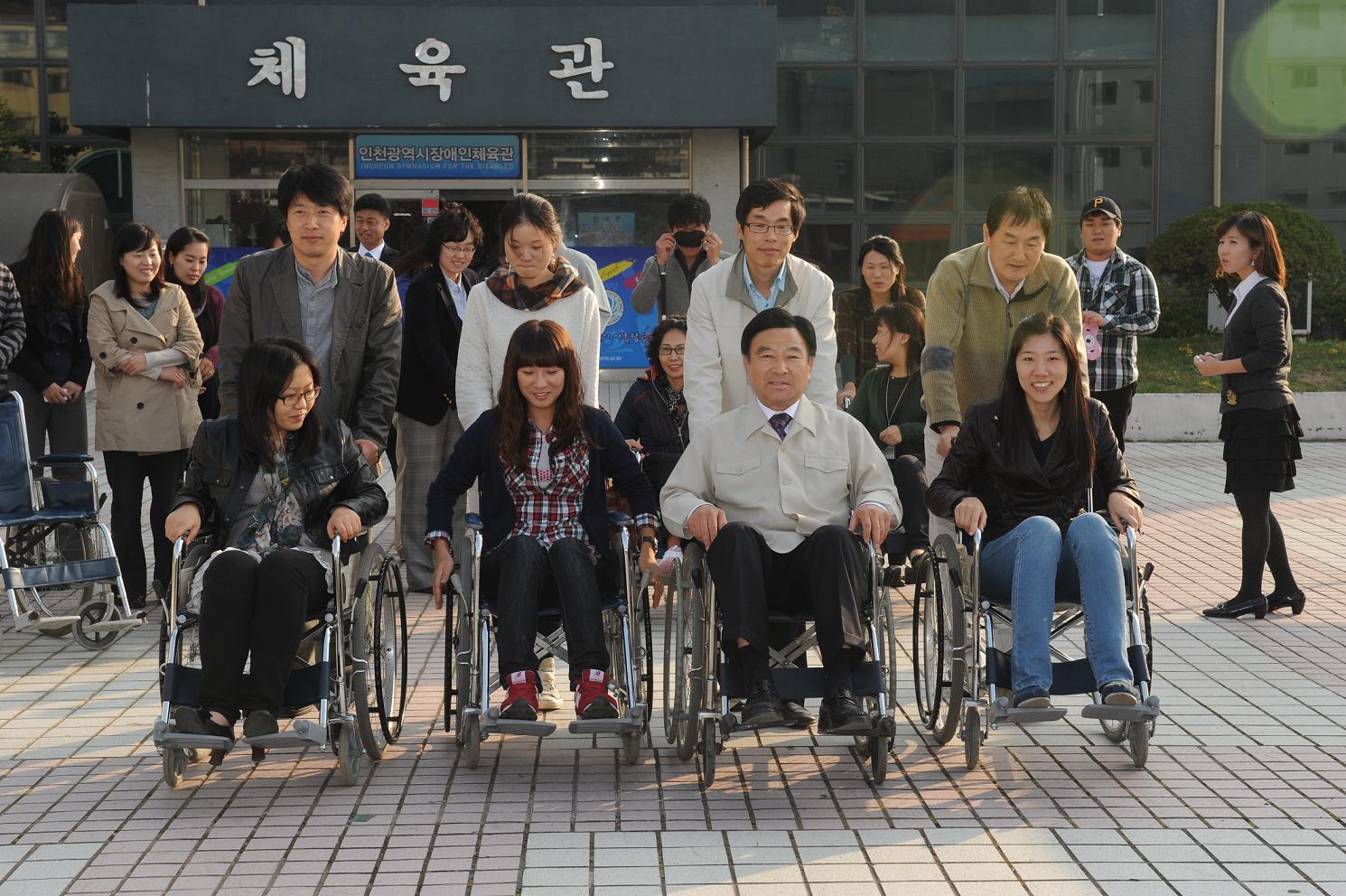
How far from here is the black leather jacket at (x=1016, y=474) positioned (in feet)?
16.7

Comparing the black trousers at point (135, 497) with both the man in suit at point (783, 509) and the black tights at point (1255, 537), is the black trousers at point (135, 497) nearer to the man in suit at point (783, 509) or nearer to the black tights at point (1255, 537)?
the man in suit at point (783, 509)

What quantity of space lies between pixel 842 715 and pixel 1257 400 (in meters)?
3.52

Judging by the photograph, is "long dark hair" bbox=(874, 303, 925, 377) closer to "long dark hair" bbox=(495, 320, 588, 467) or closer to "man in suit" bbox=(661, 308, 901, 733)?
"man in suit" bbox=(661, 308, 901, 733)

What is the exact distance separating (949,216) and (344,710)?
1574 centimetres

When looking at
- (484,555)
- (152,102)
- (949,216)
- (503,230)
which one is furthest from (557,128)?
(484,555)

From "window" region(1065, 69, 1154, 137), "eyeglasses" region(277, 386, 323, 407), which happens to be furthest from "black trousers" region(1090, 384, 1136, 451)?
"window" region(1065, 69, 1154, 137)

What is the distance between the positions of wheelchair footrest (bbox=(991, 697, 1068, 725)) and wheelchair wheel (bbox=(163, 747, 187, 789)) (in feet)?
7.80

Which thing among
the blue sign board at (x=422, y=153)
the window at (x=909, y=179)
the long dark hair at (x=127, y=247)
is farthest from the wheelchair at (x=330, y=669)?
the window at (x=909, y=179)

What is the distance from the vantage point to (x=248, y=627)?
457 centimetres

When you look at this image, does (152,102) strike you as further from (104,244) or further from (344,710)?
(344,710)

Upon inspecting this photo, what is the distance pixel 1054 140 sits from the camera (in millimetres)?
19344

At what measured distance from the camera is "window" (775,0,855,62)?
19.1m

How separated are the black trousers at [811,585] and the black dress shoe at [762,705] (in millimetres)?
112

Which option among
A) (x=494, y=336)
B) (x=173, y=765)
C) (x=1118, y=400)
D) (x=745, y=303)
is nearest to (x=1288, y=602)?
(x=1118, y=400)
